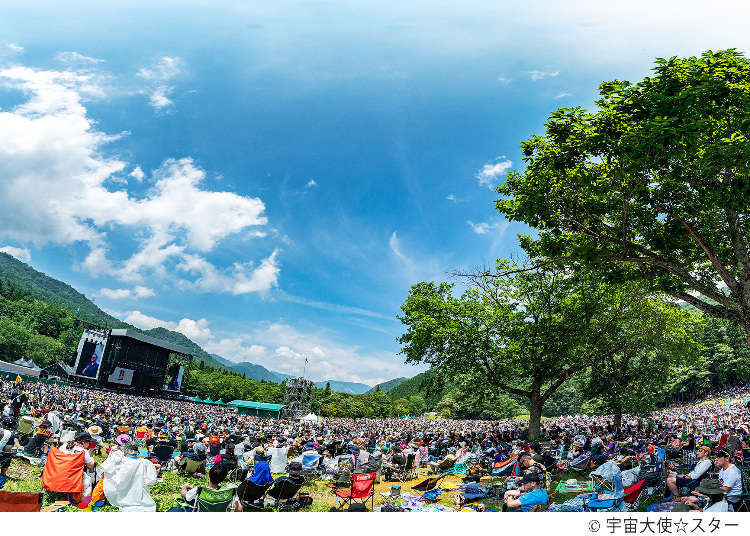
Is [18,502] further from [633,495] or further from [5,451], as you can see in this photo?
[633,495]

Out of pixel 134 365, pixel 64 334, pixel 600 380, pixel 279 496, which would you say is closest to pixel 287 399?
pixel 134 365

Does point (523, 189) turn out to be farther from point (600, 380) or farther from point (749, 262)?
point (600, 380)

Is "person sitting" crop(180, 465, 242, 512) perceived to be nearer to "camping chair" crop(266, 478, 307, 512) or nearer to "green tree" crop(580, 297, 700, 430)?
"camping chair" crop(266, 478, 307, 512)

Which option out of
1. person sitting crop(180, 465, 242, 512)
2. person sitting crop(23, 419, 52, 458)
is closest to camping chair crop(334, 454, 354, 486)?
person sitting crop(180, 465, 242, 512)

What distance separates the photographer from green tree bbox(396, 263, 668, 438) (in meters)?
20.1

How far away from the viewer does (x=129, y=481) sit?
7988mm

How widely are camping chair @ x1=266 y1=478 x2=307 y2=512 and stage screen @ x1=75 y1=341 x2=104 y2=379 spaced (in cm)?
8046

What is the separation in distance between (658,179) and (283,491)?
448 inches

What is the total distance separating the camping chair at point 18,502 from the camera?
17.7 ft

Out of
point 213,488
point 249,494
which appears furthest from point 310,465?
point 213,488

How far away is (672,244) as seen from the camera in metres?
12.2

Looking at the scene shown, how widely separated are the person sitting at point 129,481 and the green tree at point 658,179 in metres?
10.4

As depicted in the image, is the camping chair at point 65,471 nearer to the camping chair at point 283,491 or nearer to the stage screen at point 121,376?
the camping chair at point 283,491
